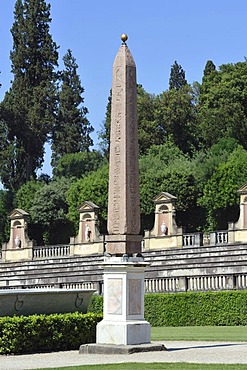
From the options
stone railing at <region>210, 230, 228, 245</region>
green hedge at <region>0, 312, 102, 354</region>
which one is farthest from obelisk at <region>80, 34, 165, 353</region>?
stone railing at <region>210, 230, 228, 245</region>

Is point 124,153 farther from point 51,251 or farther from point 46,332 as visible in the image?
point 51,251

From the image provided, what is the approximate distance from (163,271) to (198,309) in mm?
13140

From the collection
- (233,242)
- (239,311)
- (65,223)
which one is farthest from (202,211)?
(239,311)

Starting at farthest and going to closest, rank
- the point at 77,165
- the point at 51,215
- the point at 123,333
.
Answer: the point at 77,165, the point at 51,215, the point at 123,333

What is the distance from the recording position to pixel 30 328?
19688 millimetres

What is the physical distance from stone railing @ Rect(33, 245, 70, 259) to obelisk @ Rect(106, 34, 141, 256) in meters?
33.2

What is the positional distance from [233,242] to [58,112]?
3576 centimetres

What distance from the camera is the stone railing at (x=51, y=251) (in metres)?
52.8

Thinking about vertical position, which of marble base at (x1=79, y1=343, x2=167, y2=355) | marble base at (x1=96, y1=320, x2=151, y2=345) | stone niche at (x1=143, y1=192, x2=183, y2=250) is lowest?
marble base at (x1=79, y1=343, x2=167, y2=355)

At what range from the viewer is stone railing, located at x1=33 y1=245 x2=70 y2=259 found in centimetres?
5278

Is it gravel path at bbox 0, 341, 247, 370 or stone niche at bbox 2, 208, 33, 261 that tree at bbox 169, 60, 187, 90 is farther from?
gravel path at bbox 0, 341, 247, 370

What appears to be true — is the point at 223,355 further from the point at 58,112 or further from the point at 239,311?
the point at 58,112

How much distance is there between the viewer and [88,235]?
5109 centimetres

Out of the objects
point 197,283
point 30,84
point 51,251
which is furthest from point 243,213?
point 30,84
